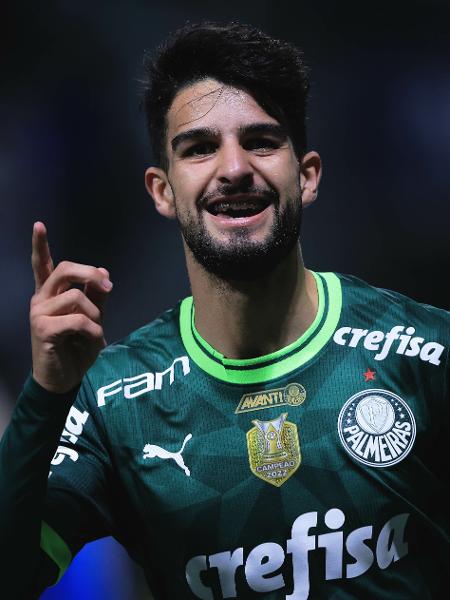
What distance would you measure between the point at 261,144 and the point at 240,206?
0.74 feet

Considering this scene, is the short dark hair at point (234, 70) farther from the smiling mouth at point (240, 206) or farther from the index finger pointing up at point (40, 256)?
the index finger pointing up at point (40, 256)

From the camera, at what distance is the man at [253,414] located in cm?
249

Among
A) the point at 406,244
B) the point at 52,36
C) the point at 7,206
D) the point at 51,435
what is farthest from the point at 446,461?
the point at 52,36

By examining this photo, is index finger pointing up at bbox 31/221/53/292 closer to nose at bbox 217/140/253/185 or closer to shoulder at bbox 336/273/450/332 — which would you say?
nose at bbox 217/140/253/185

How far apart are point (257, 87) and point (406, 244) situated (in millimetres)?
2238

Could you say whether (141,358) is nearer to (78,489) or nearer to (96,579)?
(78,489)

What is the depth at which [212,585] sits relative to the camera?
2.54 metres

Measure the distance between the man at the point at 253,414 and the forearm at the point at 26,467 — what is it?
0.03 ft

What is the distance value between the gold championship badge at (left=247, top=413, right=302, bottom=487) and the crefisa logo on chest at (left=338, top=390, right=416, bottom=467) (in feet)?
0.46

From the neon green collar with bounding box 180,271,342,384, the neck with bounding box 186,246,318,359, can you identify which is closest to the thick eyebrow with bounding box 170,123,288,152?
the neck with bounding box 186,246,318,359

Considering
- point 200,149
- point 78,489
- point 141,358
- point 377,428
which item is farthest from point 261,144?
point 78,489

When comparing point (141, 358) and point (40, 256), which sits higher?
point (40, 256)

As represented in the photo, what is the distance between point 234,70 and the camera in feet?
8.98

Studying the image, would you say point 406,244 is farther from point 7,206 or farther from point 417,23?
point 7,206
